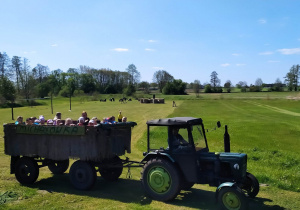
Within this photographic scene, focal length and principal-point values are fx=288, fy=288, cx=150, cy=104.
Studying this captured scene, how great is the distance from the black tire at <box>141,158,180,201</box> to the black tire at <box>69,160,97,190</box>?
1.88 m

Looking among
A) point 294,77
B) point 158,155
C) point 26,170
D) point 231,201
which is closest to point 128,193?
point 158,155

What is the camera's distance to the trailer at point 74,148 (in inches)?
360

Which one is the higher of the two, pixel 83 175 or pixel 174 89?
pixel 174 89

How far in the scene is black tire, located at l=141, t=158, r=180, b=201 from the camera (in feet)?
26.2

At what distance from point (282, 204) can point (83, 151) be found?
6.13 meters

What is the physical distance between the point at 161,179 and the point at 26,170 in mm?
5137

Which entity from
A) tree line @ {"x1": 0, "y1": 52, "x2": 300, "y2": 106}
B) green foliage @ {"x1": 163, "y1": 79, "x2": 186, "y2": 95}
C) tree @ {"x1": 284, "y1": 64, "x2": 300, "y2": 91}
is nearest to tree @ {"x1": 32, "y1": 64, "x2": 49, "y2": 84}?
tree line @ {"x1": 0, "y1": 52, "x2": 300, "y2": 106}

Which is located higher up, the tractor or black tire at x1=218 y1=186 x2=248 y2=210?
the tractor

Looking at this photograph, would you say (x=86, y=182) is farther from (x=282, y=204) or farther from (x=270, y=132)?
(x=270, y=132)

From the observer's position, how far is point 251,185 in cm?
822

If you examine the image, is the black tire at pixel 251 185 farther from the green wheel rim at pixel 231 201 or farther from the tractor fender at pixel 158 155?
the tractor fender at pixel 158 155

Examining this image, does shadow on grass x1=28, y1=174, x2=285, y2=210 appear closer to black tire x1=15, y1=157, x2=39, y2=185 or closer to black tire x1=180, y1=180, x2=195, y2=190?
black tire x1=180, y1=180, x2=195, y2=190

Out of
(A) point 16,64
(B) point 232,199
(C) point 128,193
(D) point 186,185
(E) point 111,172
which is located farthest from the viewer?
(A) point 16,64

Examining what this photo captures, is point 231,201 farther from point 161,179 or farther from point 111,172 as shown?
point 111,172
